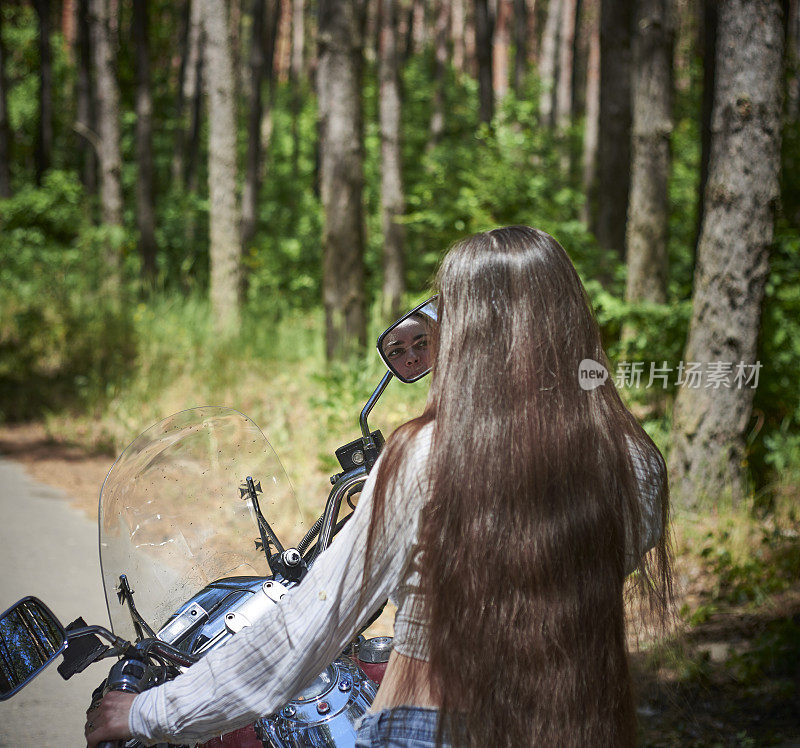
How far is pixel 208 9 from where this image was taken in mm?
11406

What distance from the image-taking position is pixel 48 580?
5164 millimetres

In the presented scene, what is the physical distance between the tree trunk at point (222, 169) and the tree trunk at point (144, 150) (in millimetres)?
6101

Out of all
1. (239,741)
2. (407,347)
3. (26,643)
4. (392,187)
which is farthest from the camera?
(392,187)

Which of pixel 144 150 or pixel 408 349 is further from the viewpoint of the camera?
pixel 144 150

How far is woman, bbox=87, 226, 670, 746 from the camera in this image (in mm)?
1391

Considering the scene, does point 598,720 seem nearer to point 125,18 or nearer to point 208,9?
point 208,9

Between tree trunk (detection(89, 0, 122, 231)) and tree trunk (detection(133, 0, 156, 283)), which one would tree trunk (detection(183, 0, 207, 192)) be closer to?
tree trunk (detection(133, 0, 156, 283))

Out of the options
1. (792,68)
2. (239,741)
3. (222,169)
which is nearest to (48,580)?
(239,741)

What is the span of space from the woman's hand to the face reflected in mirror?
916mm

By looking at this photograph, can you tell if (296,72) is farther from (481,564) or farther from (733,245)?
(481,564)

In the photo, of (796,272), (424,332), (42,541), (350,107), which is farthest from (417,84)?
(424,332)

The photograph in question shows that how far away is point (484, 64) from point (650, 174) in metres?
11.7

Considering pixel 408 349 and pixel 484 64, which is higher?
pixel 484 64

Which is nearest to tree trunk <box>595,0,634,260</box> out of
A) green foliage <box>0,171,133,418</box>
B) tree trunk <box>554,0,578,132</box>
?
green foliage <box>0,171,133,418</box>
